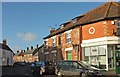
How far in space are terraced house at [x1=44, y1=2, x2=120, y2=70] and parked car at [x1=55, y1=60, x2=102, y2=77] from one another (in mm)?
8083

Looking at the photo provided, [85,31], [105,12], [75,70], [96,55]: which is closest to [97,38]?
[96,55]

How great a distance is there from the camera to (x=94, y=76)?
2142 cm

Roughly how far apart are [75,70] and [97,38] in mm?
9930

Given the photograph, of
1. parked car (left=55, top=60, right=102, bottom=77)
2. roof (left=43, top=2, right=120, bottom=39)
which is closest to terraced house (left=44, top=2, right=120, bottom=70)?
roof (left=43, top=2, right=120, bottom=39)

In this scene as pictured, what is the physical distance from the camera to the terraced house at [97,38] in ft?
96.8

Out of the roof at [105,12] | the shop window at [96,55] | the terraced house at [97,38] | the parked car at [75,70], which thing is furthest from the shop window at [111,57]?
the parked car at [75,70]

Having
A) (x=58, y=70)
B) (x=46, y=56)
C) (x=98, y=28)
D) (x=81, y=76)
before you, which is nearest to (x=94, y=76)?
(x=81, y=76)

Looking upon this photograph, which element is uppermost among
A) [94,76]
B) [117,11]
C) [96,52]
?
[117,11]

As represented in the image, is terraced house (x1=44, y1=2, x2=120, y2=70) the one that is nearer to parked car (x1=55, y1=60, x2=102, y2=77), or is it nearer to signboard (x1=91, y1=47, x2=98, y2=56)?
signboard (x1=91, y1=47, x2=98, y2=56)

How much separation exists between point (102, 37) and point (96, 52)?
2.12 meters

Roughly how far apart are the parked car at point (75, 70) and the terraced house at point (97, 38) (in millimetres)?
8083

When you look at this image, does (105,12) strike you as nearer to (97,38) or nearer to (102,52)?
(97,38)

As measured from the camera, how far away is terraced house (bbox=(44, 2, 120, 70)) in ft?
96.8

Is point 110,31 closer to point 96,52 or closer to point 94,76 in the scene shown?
point 96,52
